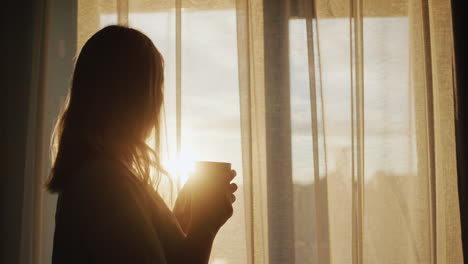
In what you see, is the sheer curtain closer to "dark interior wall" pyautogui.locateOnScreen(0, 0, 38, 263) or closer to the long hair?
"dark interior wall" pyautogui.locateOnScreen(0, 0, 38, 263)

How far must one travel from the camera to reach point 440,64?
1.26m

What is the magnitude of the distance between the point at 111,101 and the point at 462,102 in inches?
42.2

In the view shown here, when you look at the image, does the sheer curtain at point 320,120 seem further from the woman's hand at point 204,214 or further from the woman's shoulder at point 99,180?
the woman's shoulder at point 99,180

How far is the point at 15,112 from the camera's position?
1324 mm

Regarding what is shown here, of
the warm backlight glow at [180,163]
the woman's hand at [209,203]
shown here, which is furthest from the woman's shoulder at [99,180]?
the warm backlight glow at [180,163]

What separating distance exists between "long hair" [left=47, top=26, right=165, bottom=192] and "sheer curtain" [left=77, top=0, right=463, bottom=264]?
616mm

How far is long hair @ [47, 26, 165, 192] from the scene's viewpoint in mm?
603

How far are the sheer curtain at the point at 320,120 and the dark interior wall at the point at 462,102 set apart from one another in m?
0.04

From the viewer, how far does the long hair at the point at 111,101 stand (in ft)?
1.98

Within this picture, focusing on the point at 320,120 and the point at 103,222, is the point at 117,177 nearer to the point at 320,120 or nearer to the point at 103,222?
the point at 103,222

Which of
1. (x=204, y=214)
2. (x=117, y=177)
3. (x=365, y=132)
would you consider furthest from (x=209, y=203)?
(x=365, y=132)

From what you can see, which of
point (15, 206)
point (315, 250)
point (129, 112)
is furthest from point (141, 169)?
point (15, 206)

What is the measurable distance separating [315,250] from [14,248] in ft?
3.19

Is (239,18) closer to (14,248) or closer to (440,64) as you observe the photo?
(440,64)
